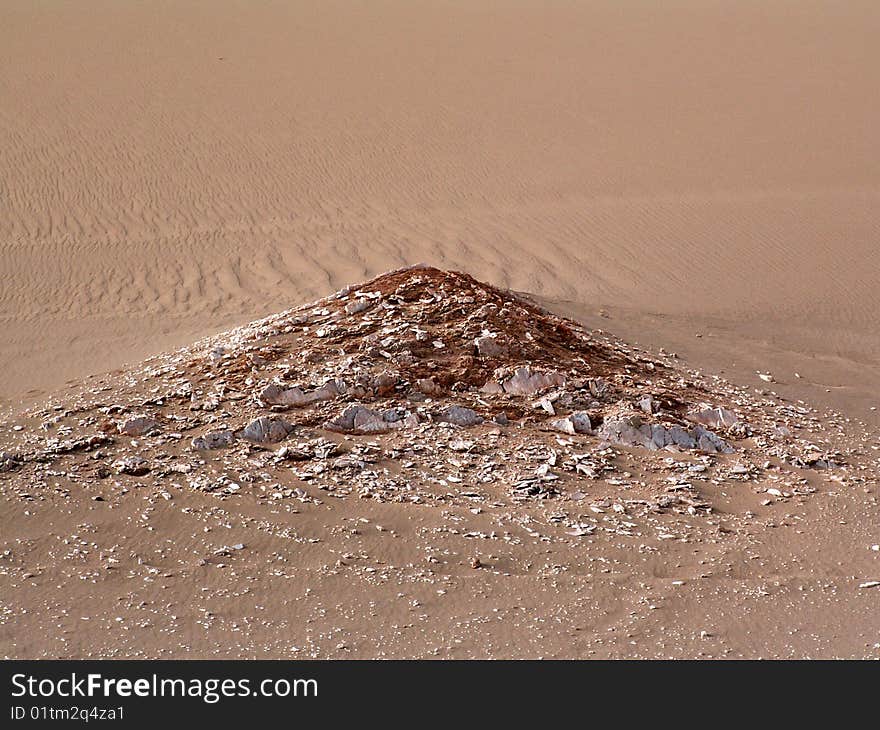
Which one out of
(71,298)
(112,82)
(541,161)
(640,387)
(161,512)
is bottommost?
(161,512)

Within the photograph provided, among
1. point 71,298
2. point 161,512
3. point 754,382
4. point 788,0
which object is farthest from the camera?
point 788,0

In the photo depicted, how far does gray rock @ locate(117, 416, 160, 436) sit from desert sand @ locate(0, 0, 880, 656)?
1160 millimetres

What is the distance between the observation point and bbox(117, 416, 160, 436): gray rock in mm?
5461

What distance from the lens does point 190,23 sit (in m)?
22.2

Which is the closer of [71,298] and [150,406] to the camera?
[150,406]

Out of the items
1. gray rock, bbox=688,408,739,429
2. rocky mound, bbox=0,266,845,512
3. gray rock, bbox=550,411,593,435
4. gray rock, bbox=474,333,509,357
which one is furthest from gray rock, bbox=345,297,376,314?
gray rock, bbox=688,408,739,429

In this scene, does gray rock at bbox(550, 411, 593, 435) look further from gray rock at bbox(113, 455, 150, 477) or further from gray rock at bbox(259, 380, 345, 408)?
gray rock at bbox(113, 455, 150, 477)

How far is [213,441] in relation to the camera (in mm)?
5332

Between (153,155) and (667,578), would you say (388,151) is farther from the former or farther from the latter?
(667,578)

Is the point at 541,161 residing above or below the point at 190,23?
below

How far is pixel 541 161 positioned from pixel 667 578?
11.9m

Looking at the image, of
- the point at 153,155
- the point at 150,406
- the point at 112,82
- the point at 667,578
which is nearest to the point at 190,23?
the point at 112,82

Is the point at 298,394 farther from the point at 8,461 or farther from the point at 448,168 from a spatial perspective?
the point at 448,168

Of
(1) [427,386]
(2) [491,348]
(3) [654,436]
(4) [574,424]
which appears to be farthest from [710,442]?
(1) [427,386]
